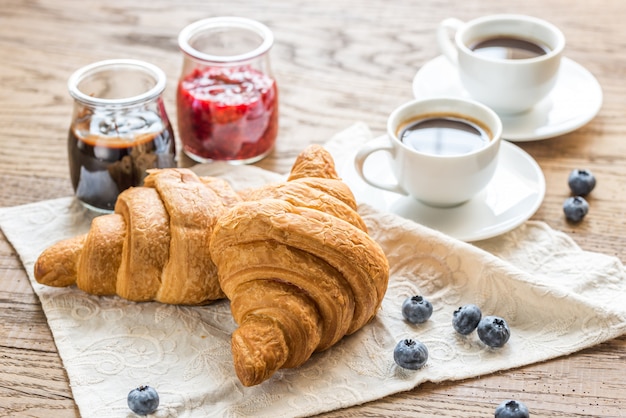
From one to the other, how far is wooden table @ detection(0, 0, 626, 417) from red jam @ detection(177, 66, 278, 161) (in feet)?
0.23

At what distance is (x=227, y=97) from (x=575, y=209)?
761 mm

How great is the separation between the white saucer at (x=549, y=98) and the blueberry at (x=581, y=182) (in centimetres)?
16

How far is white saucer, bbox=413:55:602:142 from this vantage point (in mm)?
2088

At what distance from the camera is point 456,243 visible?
5.60 feet

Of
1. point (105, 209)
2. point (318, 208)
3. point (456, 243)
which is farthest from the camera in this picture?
point (105, 209)

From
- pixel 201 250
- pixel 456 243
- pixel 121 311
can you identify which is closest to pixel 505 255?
pixel 456 243

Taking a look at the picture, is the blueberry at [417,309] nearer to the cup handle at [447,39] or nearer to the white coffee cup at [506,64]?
the white coffee cup at [506,64]

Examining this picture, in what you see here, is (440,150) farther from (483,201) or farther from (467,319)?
(467,319)

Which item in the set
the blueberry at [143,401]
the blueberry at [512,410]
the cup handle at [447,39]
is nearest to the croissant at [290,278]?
the blueberry at [143,401]

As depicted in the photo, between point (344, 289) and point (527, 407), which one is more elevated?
point (344, 289)

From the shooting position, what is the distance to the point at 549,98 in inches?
86.8

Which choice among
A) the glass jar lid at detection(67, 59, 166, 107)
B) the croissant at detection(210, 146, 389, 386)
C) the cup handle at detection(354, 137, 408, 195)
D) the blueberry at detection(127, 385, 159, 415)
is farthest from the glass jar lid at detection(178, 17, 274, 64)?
the blueberry at detection(127, 385, 159, 415)

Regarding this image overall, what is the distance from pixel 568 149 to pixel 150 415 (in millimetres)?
1164

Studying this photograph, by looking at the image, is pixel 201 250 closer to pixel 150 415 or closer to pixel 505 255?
pixel 150 415
